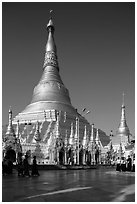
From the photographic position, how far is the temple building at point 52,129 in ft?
128

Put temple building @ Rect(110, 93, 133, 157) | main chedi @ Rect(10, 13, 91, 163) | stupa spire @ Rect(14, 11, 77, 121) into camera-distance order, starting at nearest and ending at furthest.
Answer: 1. main chedi @ Rect(10, 13, 91, 163)
2. stupa spire @ Rect(14, 11, 77, 121)
3. temple building @ Rect(110, 93, 133, 157)

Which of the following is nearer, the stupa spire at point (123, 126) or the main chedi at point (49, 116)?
the main chedi at point (49, 116)

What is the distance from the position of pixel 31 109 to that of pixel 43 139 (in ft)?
50.6

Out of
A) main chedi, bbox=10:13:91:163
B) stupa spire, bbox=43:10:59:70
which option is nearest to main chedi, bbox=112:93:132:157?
main chedi, bbox=10:13:91:163

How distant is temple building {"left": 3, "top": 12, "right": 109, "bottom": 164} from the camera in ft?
128

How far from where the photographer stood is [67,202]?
21.7ft

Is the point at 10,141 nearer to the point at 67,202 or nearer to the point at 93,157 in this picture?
the point at 93,157

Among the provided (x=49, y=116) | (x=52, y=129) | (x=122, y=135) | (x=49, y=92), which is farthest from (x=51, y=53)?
(x=122, y=135)

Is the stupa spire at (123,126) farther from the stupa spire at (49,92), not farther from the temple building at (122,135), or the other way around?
the stupa spire at (49,92)

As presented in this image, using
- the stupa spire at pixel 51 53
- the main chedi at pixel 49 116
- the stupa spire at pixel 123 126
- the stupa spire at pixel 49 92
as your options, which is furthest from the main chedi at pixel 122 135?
the stupa spire at pixel 51 53

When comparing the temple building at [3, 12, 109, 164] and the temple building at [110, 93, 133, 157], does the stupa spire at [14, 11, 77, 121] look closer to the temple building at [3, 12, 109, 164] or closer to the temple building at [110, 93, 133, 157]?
the temple building at [3, 12, 109, 164]

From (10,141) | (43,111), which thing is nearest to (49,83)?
(43,111)

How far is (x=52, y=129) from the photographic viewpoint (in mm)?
52125

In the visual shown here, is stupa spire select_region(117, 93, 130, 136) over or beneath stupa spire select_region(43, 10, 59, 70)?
beneath
